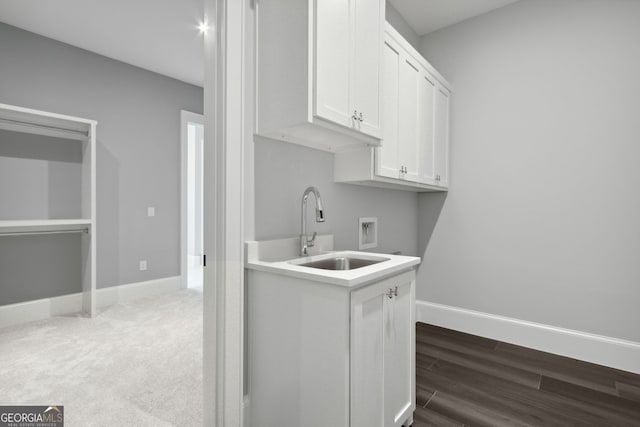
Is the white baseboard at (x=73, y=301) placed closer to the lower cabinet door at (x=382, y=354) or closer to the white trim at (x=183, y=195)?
the white trim at (x=183, y=195)

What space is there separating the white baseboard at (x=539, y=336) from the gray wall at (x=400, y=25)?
261 cm

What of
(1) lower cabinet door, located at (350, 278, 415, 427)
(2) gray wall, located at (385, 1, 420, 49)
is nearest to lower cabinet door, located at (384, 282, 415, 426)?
(1) lower cabinet door, located at (350, 278, 415, 427)

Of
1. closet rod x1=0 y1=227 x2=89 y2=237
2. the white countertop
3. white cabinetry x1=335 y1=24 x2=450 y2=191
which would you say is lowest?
the white countertop

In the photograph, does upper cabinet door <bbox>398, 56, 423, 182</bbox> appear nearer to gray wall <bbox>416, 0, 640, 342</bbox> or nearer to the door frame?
gray wall <bbox>416, 0, 640, 342</bbox>

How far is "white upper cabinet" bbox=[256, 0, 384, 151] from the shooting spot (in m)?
1.37

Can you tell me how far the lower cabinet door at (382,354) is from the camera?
125cm

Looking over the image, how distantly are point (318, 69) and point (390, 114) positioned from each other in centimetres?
88

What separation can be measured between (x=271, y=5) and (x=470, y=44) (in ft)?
7.31

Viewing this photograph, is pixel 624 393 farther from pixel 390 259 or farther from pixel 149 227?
pixel 149 227

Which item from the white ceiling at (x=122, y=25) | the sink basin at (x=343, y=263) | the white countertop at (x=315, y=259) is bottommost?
the sink basin at (x=343, y=263)

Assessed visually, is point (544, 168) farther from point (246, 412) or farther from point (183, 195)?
point (183, 195)

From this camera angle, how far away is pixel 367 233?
2.49 metres

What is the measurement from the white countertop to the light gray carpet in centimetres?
93

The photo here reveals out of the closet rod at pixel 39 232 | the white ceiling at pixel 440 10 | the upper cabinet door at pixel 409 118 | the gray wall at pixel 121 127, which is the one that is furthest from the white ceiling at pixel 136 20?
the closet rod at pixel 39 232
